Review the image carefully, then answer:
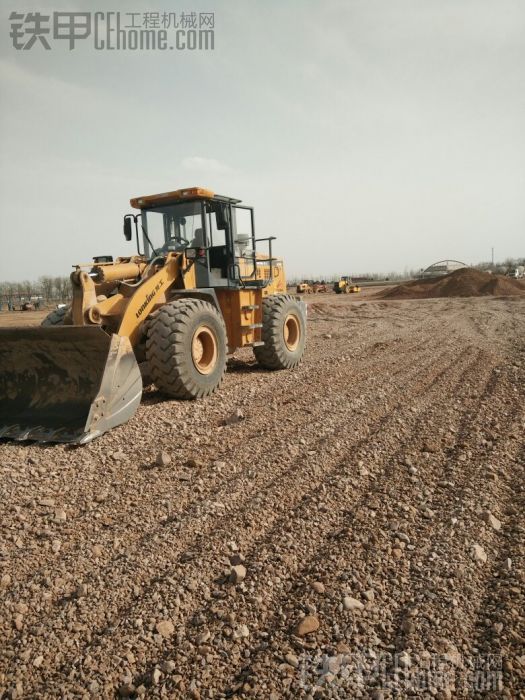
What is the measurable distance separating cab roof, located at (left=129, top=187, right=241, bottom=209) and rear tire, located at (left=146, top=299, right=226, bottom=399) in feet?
5.35

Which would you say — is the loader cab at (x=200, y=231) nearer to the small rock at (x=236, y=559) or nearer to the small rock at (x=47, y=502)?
the small rock at (x=47, y=502)

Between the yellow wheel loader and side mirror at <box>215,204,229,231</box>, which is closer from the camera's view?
side mirror at <box>215,204,229,231</box>

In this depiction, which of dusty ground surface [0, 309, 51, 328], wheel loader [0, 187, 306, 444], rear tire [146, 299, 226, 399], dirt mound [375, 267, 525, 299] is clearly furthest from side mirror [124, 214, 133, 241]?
dirt mound [375, 267, 525, 299]

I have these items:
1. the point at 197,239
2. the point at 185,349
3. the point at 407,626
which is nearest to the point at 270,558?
the point at 407,626

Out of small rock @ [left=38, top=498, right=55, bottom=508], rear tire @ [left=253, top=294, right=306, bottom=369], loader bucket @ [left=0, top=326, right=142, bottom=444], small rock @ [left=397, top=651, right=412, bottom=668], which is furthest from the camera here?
rear tire @ [left=253, top=294, right=306, bottom=369]

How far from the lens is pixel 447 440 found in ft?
14.7

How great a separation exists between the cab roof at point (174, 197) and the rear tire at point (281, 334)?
1756 millimetres

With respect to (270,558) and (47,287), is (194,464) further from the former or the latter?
(47,287)

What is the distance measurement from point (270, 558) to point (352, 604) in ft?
1.80

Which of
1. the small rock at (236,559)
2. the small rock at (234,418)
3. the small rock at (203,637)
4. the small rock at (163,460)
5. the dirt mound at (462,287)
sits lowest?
the small rock at (203,637)

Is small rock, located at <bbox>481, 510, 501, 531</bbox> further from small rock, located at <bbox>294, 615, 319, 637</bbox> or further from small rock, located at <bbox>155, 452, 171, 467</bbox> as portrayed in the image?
small rock, located at <bbox>155, 452, 171, 467</bbox>

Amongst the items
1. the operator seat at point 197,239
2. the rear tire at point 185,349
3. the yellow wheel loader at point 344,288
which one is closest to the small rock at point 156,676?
the rear tire at point 185,349

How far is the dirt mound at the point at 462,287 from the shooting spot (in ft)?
97.3

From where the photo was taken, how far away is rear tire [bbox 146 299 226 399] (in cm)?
537
